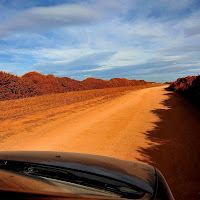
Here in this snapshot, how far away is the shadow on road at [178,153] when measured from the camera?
373 centimetres

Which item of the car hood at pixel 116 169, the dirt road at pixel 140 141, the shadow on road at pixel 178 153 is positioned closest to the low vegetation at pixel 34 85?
the dirt road at pixel 140 141

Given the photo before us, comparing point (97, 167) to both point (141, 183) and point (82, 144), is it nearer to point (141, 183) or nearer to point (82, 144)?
point (141, 183)

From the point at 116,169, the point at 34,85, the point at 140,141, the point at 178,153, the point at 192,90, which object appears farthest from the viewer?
the point at 34,85

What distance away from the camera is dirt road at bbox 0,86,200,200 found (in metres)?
4.33

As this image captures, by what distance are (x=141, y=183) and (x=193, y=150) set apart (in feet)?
14.1

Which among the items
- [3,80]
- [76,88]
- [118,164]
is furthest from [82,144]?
[76,88]

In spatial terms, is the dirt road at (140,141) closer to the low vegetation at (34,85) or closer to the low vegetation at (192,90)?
the low vegetation at (192,90)

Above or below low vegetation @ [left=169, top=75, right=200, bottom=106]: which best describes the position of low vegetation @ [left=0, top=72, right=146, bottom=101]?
above

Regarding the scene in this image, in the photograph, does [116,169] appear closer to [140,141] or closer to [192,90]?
[140,141]

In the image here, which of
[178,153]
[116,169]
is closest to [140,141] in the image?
[178,153]

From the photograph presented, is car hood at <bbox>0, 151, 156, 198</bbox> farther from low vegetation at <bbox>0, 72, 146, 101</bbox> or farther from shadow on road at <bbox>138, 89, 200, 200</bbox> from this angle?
low vegetation at <bbox>0, 72, 146, 101</bbox>

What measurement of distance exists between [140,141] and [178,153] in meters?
1.36

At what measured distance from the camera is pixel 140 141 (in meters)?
6.42

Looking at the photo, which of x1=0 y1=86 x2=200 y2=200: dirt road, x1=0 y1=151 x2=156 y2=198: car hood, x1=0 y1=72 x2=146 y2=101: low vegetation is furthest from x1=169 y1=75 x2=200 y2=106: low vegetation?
x1=0 y1=72 x2=146 y2=101: low vegetation
